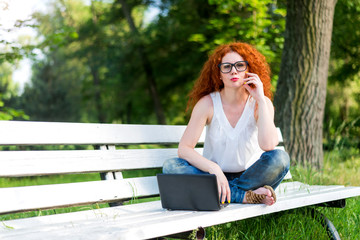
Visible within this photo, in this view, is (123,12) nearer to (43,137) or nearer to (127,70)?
(127,70)

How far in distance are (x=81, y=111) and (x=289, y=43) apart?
69.7ft

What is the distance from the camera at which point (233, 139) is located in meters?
2.76

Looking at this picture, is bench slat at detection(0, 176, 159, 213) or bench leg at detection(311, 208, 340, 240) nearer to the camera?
bench slat at detection(0, 176, 159, 213)

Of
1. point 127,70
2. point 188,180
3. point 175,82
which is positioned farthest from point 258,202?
point 127,70

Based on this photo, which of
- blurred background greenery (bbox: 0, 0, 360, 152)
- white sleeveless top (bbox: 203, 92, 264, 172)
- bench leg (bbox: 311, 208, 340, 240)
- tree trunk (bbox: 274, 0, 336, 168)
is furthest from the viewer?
Result: blurred background greenery (bbox: 0, 0, 360, 152)

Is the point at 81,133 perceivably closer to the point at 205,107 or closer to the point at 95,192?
the point at 95,192

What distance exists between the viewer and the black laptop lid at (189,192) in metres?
2.16

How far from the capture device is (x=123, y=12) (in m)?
18.1

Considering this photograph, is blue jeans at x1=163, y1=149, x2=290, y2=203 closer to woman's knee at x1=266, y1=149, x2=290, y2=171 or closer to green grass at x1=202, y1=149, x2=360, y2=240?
woman's knee at x1=266, y1=149, x2=290, y2=171

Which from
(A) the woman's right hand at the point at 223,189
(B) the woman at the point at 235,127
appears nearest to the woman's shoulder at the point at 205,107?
(B) the woman at the point at 235,127

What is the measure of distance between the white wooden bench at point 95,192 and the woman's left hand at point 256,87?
2.07 ft

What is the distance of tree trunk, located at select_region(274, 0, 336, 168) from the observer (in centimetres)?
542

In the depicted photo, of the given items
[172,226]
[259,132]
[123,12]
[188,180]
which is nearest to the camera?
[172,226]

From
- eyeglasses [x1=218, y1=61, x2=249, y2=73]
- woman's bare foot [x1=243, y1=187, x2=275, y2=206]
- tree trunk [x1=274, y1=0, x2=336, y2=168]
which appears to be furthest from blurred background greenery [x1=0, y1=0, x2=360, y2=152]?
woman's bare foot [x1=243, y1=187, x2=275, y2=206]
